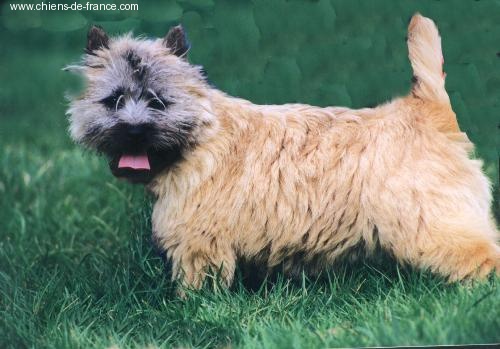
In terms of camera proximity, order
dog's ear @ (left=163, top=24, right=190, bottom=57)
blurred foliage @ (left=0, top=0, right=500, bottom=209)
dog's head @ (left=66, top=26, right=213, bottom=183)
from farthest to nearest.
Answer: blurred foliage @ (left=0, top=0, right=500, bottom=209)
dog's ear @ (left=163, top=24, right=190, bottom=57)
dog's head @ (left=66, top=26, right=213, bottom=183)

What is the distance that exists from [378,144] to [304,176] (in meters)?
0.42

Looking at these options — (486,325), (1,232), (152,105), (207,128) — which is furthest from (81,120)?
(486,325)

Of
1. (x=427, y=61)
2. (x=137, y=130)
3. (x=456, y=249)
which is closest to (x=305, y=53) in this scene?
(x=427, y=61)

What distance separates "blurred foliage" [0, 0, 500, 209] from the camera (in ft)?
13.8

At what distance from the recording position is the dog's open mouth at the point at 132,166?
3.94m

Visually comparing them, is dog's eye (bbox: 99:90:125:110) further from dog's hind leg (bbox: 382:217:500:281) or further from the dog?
dog's hind leg (bbox: 382:217:500:281)

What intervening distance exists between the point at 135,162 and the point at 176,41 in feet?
2.18

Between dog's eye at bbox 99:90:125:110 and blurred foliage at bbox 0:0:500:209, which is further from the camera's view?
blurred foliage at bbox 0:0:500:209

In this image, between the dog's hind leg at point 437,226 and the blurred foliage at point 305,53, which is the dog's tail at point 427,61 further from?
the dog's hind leg at point 437,226

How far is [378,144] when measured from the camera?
4008 millimetres

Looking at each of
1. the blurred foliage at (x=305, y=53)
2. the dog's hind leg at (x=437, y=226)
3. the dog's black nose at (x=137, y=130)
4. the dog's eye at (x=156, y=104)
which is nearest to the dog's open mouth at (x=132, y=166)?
the dog's black nose at (x=137, y=130)

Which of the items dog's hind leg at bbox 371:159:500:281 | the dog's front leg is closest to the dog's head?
the dog's front leg

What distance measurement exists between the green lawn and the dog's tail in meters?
0.24

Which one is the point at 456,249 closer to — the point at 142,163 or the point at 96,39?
the point at 142,163
